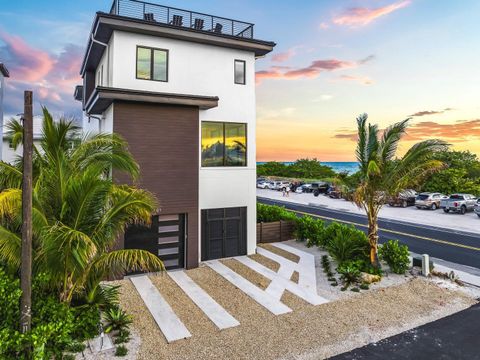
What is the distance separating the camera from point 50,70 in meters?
19.0

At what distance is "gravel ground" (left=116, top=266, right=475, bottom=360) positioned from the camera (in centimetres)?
650

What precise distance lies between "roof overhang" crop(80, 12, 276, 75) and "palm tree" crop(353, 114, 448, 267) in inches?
226

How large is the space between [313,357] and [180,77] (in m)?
10.9

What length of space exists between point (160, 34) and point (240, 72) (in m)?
3.75

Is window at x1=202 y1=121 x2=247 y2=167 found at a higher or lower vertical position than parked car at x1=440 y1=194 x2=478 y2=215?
higher

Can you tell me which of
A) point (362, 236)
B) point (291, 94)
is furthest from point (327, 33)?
point (362, 236)

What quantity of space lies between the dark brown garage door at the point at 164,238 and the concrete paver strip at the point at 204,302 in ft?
2.25

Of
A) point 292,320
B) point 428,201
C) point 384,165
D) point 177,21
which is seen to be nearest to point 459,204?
point 428,201

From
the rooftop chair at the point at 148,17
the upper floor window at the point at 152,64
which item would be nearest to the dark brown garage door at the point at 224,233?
the upper floor window at the point at 152,64

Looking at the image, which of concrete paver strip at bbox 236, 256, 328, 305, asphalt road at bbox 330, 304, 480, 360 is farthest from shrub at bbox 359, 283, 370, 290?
asphalt road at bbox 330, 304, 480, 360

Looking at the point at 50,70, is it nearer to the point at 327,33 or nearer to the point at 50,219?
the point at 50,219

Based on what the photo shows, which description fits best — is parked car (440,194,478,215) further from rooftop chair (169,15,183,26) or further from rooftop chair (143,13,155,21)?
rooftop chair (143,13,155,21)

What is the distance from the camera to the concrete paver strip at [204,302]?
7750 mm

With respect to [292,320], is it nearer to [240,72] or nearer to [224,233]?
[224,233]
